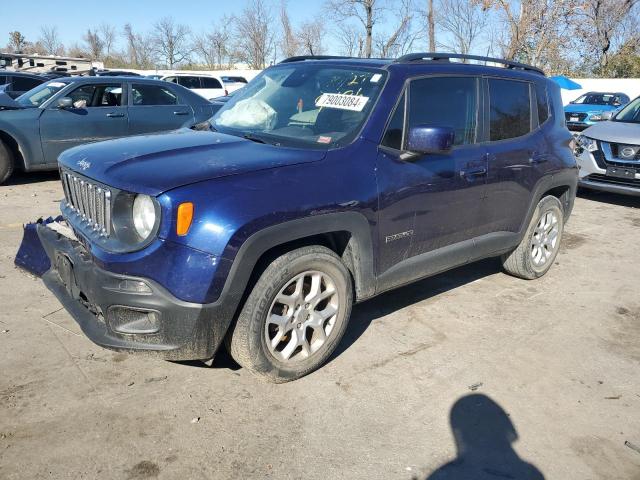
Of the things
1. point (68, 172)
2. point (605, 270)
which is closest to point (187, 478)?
point (68, 172)

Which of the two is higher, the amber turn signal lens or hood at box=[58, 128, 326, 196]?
hood at box=[58, 128, 326, 196]

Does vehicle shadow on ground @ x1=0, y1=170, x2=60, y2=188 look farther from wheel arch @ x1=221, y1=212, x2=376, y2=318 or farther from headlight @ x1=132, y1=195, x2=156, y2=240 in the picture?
wheel arch @ x1=221, y1=212, x2=376, y2=318

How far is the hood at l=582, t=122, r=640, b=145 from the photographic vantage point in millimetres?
8422

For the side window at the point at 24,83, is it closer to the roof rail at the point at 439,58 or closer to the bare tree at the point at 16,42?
the roof rail at the point at 439,58

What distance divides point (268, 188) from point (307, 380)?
4.06 ft

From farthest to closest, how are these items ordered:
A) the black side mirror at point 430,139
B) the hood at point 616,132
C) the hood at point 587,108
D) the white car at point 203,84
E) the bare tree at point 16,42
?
the bare tree at point 16,42, the white car at point 203,84, the hood at point 587,108, the hood at point 616,132, the black side mirror at point 430,139

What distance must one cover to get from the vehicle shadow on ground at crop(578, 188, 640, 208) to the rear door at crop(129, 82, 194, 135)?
710cm

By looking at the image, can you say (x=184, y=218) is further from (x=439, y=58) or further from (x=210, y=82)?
(x=210, y=82)

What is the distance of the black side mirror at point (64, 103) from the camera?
8.34m

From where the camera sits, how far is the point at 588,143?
9039 millimetres

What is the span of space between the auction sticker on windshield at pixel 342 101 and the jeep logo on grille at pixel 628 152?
6466 millimetres

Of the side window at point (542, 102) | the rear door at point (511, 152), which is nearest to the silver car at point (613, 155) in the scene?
the side window at point (542, 102)

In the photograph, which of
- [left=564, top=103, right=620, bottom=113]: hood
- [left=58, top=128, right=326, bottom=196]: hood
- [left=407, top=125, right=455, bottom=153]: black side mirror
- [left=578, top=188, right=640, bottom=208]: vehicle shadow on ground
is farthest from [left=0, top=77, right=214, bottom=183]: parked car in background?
[left=564, top=103, right=620, bottom=113]: hood

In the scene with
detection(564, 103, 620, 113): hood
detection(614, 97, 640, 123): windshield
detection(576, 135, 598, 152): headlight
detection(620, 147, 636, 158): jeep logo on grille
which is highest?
detection(564, 103, 620, 113): hood
